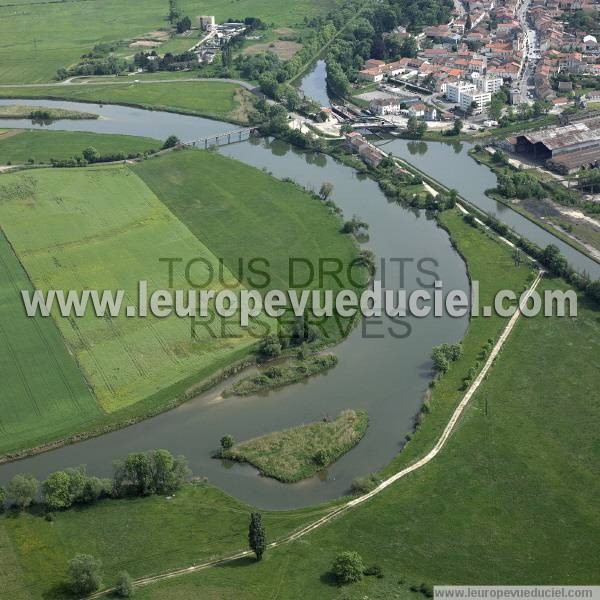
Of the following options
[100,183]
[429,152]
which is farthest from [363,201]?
[100,183]

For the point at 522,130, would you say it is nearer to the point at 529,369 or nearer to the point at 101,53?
the point at 529,369

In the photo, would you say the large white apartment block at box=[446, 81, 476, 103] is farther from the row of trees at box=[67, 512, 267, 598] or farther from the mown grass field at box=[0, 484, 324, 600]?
the row of trees at box=[67, 512, 267, 598]

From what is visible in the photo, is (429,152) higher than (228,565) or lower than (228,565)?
higher

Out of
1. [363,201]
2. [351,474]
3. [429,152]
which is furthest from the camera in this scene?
[429,152]

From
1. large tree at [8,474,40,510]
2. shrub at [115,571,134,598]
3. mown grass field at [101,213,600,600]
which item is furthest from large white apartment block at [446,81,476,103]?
shrub at [115,571,134,598]

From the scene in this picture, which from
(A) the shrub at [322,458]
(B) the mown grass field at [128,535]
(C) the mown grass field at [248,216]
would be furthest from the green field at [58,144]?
(B) the mown grass field at [128,535]

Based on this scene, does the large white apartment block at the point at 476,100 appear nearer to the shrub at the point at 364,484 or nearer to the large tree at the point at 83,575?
the shrub at the point at 364,484
